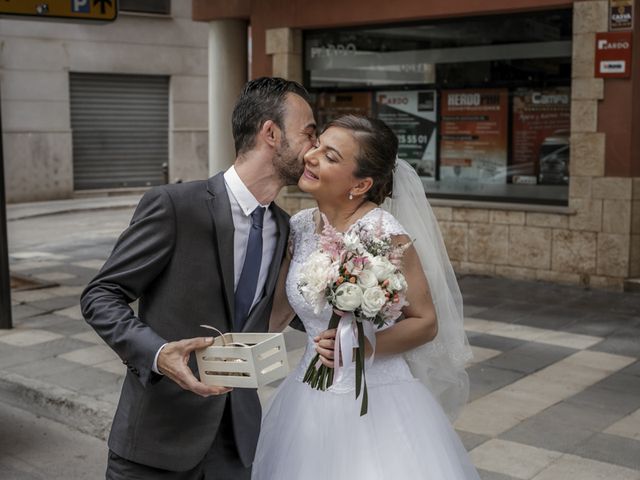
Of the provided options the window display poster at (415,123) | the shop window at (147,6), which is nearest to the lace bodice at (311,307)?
the window display poster at (415,123)

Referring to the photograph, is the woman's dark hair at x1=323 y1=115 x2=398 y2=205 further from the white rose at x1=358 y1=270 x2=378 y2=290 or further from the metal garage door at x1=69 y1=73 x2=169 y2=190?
the metal garage door at x1=69 y1=73 x2=169 y2=190

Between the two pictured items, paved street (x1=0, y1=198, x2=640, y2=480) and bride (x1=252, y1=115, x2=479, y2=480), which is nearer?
bride (x1=252, y1=115, x2=479, y2=480)

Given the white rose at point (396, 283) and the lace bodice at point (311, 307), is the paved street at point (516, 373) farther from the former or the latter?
the white rose at point (396, 283)

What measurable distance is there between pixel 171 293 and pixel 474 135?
9.08m

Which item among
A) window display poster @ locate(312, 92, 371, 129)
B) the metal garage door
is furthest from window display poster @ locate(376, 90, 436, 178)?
the metal garage door

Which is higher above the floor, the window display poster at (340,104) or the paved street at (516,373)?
the window display poster at (340,104)

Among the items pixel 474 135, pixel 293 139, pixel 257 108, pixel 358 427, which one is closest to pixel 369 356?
pixel 358 427

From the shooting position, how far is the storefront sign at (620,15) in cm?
946

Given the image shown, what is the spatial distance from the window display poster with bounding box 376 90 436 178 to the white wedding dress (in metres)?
8.74

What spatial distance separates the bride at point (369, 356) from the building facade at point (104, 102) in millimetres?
18372

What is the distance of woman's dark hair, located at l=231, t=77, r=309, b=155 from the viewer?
285 cm

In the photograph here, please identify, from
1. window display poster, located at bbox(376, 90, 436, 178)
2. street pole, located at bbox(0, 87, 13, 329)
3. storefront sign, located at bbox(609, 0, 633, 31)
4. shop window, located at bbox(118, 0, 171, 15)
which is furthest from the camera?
shop window, located at bbox(118, 0, 171, 15)

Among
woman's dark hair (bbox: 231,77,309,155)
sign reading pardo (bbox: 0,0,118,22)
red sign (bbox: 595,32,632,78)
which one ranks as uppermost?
sign reading pardo (bbox: 0,0,118,22)

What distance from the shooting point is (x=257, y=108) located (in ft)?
9.36
